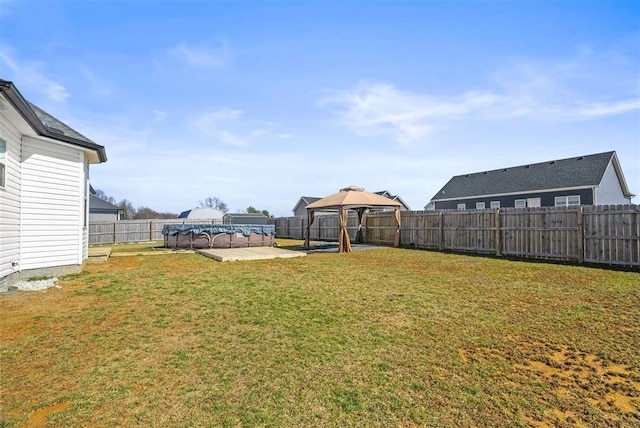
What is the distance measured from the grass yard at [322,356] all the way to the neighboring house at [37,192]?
1.54 metres

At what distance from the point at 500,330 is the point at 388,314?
1.44 m

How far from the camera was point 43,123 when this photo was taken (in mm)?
6730

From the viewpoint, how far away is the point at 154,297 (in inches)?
224

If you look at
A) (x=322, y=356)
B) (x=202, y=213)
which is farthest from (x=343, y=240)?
(x=202, y=213)

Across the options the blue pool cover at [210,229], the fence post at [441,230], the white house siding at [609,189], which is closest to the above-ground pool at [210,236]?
the blue pool cover at [210,229]

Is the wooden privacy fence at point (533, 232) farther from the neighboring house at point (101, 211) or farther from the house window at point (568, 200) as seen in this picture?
the neighboring house at point (101, 211)

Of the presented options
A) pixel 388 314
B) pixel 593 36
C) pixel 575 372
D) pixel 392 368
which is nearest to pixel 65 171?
pixel 388 314

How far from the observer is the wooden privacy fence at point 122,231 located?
2067cm

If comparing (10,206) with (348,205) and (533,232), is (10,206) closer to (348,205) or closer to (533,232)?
(348,205)

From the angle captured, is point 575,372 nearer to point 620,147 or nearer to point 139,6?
point 139,6

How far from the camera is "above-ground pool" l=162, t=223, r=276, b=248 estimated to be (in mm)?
14734

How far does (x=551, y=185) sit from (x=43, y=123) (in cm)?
2493

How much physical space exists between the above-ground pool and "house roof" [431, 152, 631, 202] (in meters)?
18.0

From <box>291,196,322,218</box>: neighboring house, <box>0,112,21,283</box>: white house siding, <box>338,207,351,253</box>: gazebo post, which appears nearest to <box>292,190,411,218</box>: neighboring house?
<box>291,196,322,218</box>: neighboring house
